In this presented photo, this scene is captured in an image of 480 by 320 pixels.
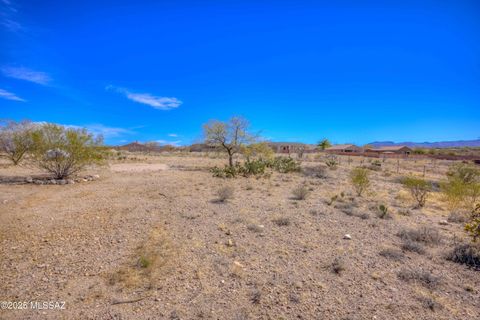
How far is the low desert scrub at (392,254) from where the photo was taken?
564cm

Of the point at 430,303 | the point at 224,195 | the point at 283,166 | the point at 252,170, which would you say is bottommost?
the point at 430,303

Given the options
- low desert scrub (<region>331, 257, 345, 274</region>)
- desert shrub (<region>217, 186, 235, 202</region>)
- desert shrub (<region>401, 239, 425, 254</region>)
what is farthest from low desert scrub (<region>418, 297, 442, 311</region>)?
desert shrub (<region>217, 186, 235, 202</region>)

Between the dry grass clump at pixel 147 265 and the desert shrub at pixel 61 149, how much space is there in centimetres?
1053

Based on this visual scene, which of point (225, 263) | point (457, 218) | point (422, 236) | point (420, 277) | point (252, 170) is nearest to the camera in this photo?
point (420, 277)

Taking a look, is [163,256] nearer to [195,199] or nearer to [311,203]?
[195,199]

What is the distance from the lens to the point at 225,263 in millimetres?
5250

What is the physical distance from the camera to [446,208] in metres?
10.4

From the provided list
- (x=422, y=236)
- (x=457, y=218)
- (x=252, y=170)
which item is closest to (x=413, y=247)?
(x=422, y=236)

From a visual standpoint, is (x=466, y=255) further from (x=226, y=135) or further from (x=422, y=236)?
(x=226, y=135)

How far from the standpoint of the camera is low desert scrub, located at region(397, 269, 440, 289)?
4605 millimetres

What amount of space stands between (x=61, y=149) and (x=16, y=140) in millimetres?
9746

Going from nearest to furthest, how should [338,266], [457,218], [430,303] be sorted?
[430,303]
[338,266]
[457,218]

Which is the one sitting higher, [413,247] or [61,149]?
[61,149]

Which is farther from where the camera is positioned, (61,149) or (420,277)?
(61,149)
